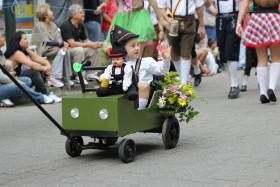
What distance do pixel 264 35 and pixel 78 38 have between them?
178 inches

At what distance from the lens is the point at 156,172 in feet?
18.6

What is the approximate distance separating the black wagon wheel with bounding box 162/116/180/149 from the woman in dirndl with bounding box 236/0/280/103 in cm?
348

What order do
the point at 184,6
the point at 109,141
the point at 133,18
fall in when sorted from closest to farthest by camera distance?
the point at 109,141 < the point at 133,18 < the point at 184,6

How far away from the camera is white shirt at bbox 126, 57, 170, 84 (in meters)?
6.77

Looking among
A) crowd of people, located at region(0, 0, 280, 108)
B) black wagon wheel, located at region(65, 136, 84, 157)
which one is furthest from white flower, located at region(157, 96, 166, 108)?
crowd of people, located at region(0, 0, 280, 108)

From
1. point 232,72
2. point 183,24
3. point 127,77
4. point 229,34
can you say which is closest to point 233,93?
point 232,72

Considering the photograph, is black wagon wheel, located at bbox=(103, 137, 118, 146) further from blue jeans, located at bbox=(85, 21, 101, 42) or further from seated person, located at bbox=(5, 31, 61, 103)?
blue jeans, located at bbox=(85, 21, 101, 42)

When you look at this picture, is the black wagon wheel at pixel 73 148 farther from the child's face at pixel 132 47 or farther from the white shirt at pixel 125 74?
the child's face at pixel 132 47

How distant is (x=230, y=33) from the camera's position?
11430mm

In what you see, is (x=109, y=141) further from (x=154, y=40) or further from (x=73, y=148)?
(x=154, y=40)

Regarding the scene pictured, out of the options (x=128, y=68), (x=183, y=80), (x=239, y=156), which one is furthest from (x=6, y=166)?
(x=183, y=80)

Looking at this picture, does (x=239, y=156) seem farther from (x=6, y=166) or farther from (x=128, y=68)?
(x=6, y=166)

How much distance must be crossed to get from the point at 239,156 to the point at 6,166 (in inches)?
81.6

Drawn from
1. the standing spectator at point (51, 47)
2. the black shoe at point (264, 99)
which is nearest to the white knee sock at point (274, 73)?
the black shoe at point (264, 99)
